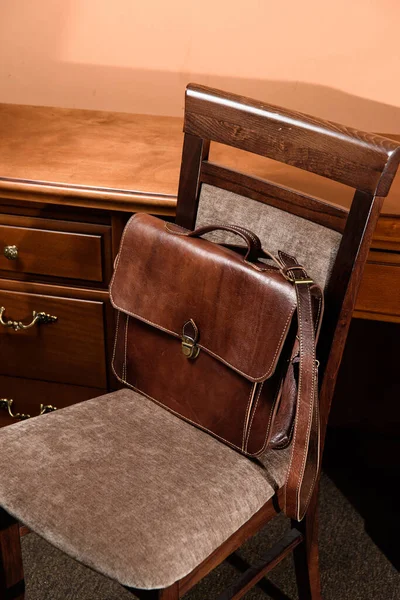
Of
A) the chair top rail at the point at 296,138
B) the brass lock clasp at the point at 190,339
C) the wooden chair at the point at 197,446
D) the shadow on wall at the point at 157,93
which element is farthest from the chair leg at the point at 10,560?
the shadow on wall at the point at 157,93

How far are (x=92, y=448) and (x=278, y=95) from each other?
3.70 ft

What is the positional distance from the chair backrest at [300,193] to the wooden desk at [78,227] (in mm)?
141

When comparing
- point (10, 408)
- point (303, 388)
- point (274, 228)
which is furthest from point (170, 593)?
point (10, 408)

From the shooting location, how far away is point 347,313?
46.0 inches

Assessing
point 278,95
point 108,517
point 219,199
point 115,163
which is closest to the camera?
point 108,517

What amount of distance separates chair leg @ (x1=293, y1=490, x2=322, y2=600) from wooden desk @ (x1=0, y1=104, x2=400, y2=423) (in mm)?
437

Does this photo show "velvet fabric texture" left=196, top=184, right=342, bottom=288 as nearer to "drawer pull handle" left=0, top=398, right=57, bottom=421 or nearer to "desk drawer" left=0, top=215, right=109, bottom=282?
"desk drawer" left=0, top=215, right=109, bottom=282

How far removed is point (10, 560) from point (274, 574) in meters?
0.69

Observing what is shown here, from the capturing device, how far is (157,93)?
1.91 m

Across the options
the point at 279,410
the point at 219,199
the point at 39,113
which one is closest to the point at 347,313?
the point at 279,410

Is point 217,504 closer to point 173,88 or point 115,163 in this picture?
point 115,163

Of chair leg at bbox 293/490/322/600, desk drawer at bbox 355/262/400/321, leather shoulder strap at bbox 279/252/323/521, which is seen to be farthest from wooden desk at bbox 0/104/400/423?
chair leg at bbox 293/490/322/600

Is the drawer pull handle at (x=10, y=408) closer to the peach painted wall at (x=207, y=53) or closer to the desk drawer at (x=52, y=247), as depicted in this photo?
the desk drawer at (x=52, y=247)

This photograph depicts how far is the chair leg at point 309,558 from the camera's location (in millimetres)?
1375
